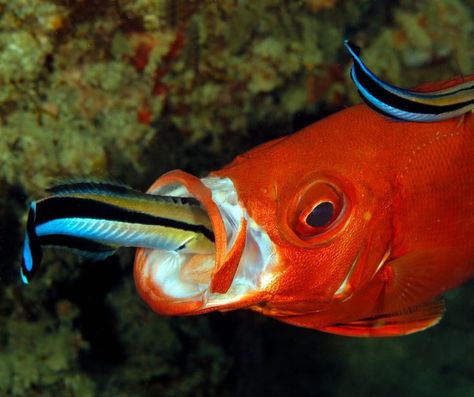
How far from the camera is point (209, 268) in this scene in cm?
216

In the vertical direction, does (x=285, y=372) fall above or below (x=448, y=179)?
below

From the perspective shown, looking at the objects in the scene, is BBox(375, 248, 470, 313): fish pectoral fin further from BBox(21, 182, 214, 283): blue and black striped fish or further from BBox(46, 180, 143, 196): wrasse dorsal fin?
BBox(46, 180, 143, 196): wrasse dorsal fin

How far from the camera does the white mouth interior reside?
207 centimetres

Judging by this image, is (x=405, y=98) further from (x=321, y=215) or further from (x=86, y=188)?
(x=86, y=188)

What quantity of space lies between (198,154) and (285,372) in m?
3.23

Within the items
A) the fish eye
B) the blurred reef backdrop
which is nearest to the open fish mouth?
the fish eye

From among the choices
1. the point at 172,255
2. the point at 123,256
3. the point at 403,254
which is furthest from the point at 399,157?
the point at 123,256

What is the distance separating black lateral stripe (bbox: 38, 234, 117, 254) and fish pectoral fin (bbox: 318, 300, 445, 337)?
1.35 meters

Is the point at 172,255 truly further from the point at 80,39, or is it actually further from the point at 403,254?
the point at 80,39

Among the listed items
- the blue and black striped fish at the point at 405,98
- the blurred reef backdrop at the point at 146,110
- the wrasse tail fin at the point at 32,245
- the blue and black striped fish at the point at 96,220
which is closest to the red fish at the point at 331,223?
the blue and black striped fish at the point at 96,220

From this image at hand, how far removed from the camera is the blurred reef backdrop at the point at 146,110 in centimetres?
327

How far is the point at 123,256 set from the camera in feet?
13.6

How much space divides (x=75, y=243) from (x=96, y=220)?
10 cm

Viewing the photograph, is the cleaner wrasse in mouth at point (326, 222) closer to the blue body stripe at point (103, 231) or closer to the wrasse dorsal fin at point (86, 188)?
the blue body stripe at point (103, 231)
